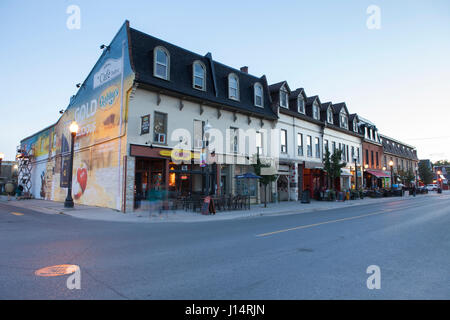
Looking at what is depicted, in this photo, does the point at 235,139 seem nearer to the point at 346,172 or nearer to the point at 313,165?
the point at 313,165

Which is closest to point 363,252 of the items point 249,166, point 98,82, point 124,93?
point 124,93

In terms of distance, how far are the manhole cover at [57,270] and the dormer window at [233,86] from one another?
1807 centimetres

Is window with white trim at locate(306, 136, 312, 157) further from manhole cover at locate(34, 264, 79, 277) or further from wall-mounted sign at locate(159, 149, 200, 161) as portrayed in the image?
manhole cover at locate(34, 264, 79, 277)

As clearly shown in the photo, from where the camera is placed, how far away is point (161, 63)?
1802 cm

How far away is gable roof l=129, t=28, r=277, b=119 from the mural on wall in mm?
754

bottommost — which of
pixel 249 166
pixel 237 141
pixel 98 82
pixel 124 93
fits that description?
pixel 249 166

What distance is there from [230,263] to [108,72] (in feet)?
59.1

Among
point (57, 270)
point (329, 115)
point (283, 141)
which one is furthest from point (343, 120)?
point (57, 270)

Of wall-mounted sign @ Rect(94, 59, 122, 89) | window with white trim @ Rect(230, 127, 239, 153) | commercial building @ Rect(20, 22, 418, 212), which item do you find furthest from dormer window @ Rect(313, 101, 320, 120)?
wall-mounted sign @ Rect(94, 59, 122, 89)

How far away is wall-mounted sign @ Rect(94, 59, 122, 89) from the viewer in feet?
60.1

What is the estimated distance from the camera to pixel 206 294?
3957 mm

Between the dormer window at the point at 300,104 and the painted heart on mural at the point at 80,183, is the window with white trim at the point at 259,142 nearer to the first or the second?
the dormer window at the point at 300,104

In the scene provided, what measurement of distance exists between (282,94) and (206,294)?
24780 millimetres
